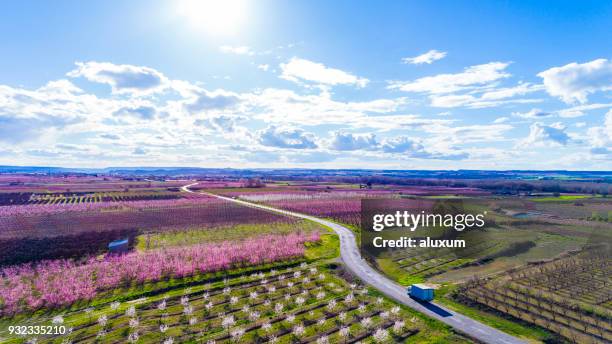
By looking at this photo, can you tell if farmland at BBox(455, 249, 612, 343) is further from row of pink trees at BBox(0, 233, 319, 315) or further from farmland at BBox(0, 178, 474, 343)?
row of pink trees at BBox(0, 233, 319, 315)

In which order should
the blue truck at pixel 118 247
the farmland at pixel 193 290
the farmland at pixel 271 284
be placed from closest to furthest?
the farmland at pixel 193 290
the farmland at pixel 271 284
the blue truck at pixel 118 247

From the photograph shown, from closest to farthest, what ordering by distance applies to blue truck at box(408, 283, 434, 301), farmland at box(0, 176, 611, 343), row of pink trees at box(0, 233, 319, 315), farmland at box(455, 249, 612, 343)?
farmland at box(0, 176, 611, 343) < farmland at box(455, 249, 612, 343) < blue truck at box(408, 283, 434, 301) < row of pink trees at box(0, 233, 319, 315)

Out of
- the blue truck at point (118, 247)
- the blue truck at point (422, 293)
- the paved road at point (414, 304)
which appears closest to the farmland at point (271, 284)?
the blue truck at point (118, 247)

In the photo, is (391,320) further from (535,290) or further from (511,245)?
(511,245)

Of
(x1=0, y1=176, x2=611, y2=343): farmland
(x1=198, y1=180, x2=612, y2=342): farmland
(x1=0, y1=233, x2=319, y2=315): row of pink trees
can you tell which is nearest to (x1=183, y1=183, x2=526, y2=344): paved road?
(x1=0, y1=176, x2=611, y2=343): farmland

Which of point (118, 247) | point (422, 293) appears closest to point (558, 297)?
point (422, 293)

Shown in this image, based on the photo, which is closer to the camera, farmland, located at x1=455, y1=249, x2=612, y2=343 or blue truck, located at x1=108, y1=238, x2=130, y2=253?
farmland, located at x1=455, y1=249, x2=612, y2=343

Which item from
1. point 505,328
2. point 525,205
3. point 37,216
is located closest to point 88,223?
point 37,216

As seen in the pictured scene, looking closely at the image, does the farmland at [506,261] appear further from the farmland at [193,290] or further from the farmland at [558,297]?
the farmland at [193,290]
